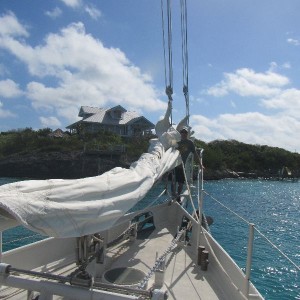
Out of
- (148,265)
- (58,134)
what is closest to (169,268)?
(148,265)

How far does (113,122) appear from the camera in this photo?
209 feet

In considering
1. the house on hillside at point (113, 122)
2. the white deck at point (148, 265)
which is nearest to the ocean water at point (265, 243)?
the white deck at point (148, 265)

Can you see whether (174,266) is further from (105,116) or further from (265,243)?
(105,116)

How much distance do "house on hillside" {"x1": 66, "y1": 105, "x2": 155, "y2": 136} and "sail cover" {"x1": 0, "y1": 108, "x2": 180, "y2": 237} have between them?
2366 inches

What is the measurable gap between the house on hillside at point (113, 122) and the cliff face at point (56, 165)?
7377 mm

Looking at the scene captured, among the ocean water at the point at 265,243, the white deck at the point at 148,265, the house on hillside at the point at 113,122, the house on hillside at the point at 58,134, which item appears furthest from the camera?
the house on hillside at the point at 58,134

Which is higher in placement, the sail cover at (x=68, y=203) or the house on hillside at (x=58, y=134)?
the house on hillside at (x=58, y=134)

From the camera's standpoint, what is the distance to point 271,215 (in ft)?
88.2

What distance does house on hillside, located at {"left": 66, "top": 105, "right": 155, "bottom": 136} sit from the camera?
63.5 m

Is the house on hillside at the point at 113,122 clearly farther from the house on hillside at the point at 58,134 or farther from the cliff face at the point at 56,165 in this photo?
the cliff face at the point at 56,165

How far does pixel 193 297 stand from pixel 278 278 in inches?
286

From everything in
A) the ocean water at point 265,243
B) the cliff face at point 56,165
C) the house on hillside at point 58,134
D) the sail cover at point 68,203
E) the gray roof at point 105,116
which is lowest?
the ocean water at point 265,243

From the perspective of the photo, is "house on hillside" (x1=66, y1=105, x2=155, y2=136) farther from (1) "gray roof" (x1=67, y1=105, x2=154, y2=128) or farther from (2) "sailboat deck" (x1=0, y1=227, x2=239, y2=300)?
(2) "sailboat deck" (x1=0, y1=227, x2=239, y2=300)

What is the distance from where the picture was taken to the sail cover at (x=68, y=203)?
8.79ft
